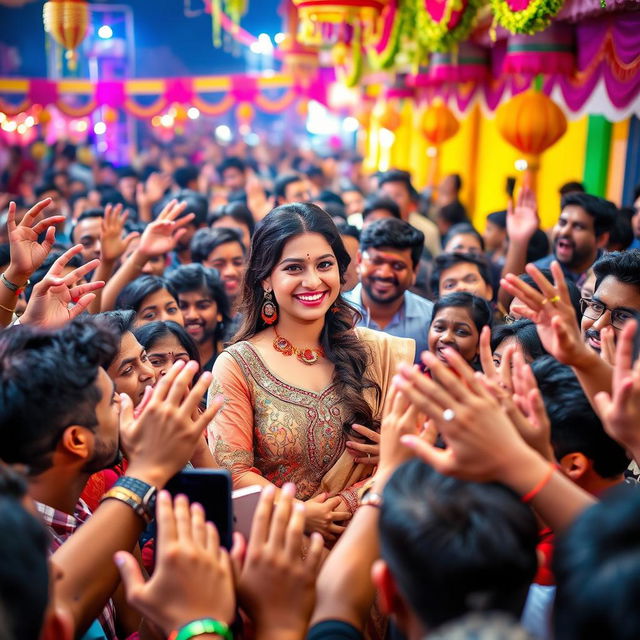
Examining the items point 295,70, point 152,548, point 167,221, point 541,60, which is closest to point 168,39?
point 295,70

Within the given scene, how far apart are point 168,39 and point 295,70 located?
9.75m

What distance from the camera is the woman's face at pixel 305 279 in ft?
8.36

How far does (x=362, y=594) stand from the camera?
1.47 metres

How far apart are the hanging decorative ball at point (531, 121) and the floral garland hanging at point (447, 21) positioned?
2.20ft

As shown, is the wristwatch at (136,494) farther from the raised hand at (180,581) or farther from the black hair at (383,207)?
the black hair at (383,207)

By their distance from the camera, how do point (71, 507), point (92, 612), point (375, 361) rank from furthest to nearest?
point (375, 361) → point (71, 507) → point (92, 612)

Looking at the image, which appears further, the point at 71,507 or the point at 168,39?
the point at 168,39

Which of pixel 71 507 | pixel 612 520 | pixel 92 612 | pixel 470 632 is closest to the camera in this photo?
pixel 470 632

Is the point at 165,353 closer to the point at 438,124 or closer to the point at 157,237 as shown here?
the point at 157,237

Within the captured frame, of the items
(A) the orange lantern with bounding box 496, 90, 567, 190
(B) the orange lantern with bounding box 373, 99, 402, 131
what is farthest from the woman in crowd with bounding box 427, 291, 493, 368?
(B) the orange lantern with bounding box 373, 99, 402, 131

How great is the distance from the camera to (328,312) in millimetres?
2695

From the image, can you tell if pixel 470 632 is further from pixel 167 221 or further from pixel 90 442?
pixel 167 221

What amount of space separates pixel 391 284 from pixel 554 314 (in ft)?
6.96

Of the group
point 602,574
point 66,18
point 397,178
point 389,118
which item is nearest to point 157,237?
point 602,574
